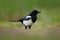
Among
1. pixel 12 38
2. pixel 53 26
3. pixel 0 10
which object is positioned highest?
pixel 0 10

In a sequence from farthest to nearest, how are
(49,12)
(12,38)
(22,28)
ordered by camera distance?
(49,12) < (22,28) < (12,38)

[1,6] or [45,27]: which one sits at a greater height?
[1,6]

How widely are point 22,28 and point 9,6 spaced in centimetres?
54

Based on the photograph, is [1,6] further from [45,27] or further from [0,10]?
[45,27]

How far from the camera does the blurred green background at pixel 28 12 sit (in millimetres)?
3895

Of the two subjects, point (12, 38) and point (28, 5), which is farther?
point (28, 5)

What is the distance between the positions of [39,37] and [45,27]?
1.67 ft

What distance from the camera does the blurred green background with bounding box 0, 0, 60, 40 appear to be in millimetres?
3895

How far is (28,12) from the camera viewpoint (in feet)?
14.6

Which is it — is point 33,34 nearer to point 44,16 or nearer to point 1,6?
point 44,16

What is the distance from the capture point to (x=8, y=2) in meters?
4.60

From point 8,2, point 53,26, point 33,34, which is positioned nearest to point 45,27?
point 53,26

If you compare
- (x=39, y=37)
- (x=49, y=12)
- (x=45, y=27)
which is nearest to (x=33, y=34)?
(x=39, y=37)

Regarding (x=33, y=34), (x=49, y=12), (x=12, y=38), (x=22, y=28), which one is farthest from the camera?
(x=49, y=12)
